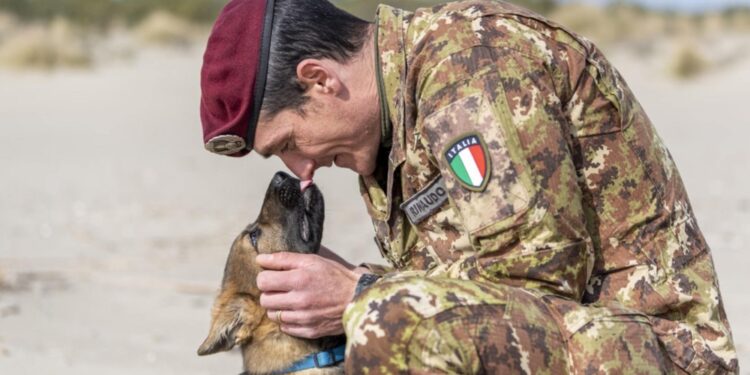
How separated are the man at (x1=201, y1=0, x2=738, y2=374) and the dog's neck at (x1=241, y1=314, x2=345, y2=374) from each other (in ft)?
0.94

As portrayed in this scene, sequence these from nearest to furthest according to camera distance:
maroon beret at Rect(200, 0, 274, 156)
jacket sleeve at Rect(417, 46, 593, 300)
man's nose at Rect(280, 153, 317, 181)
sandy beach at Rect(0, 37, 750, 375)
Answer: jacket sleeve at Rect(417, 46, 593, 300)
maroon beret at Rect(200, 0, 274, 156)
man's nose at Rect(280, 153, 317, 181)
sandy beach at Rect(0, 37, 750, 375)

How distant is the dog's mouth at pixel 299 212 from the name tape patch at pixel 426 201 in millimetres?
594

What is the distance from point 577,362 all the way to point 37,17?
25974 mm

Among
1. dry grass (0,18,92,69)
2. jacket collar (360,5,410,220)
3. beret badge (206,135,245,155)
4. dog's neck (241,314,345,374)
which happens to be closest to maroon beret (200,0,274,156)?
beret badge (206,135,245,155)

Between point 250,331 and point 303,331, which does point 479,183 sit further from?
point 250,331

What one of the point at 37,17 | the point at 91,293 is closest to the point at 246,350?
the point at 91,293

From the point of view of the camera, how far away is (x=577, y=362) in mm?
3090

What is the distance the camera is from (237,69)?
11.0 ft

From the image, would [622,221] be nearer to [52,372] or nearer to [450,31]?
[450,31]

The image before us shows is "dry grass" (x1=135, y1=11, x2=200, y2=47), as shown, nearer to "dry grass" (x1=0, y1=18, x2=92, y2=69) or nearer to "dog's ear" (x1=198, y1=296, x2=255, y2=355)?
"dry grass" (x1=0, y1=18, x2=92, y2=69)

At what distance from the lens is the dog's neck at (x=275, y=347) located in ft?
12.5

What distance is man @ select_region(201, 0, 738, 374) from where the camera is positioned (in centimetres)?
304

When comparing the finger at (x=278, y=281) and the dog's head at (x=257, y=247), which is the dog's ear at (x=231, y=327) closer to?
the dog's head at (x=257, y=247)

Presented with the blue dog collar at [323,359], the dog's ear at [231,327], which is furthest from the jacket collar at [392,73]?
the dog's ear at [231,327]
